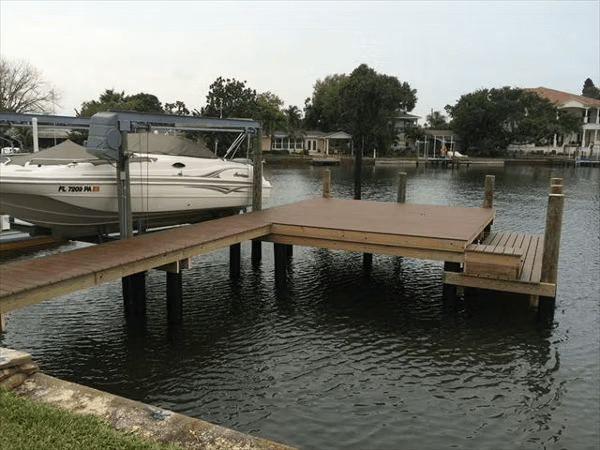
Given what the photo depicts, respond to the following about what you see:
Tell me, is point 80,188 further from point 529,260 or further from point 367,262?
point 529,260

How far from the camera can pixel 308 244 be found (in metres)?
11.6

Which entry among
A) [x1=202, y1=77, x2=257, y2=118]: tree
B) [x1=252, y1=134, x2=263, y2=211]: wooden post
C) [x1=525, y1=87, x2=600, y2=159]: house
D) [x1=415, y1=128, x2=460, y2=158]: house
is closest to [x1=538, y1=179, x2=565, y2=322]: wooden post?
[x1=252, y1=134, x2=263, y2=211]: wooden post

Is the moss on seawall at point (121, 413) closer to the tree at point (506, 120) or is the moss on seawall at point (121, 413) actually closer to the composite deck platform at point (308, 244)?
the composite deck platform at point (308, 244)

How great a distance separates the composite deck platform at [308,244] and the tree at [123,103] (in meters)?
52.9

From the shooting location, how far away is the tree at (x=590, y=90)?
131400 mm

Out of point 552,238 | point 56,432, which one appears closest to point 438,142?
point 552,238

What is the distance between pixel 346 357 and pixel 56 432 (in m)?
5.57

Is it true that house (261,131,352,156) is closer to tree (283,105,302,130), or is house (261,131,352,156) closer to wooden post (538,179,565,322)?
tree (283,105,302,130)

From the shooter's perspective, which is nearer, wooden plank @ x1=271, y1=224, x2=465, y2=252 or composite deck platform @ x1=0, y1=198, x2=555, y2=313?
composite deck platform @ x1=0, y1=198, x2=555, y2=313

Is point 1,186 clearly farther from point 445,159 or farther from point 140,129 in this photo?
point 445,159

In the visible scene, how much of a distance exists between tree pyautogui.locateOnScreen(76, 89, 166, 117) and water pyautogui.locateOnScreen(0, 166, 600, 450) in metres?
54.1

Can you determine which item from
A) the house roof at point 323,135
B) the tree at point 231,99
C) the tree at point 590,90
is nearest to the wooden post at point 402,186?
the tree at point 231,99

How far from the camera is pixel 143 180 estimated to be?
38.0 feet

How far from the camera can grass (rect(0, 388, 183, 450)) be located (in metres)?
3.73
